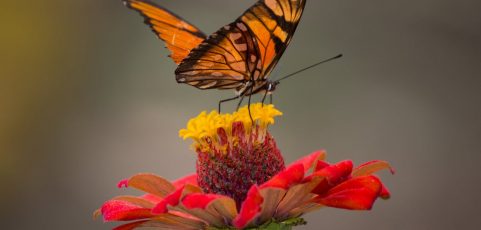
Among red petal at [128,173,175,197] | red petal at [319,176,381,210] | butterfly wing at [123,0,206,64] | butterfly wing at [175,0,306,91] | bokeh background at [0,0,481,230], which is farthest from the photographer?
bokeh background at [0,0,481,230]

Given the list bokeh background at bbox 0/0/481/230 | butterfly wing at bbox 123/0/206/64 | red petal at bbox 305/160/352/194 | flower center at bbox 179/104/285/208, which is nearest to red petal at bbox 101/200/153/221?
flower center at bbox 179/104/285/208

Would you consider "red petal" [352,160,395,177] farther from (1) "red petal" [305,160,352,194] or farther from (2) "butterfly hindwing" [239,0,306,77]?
(2) "butterfly hindwing" [239,0,306,77]

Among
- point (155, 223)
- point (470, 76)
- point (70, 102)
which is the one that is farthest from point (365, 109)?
point (155, 223)

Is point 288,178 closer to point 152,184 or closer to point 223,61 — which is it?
point 152,184

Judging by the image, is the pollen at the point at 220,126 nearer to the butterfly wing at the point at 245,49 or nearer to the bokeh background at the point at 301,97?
the butterfly wing at the point at 245,49

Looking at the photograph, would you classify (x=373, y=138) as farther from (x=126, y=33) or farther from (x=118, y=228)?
(x=118, y=228)

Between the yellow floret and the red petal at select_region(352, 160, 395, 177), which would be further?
the yellow floret
